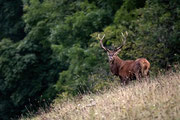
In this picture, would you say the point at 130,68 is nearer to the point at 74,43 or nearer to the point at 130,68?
the point at 130,68

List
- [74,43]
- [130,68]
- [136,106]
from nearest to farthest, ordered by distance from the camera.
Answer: [136,106] → [130,68] → [74,43]

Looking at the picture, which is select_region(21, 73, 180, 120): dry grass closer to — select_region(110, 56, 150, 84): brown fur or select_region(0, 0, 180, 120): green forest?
select_region(110, 56, 150, 84): brown fur

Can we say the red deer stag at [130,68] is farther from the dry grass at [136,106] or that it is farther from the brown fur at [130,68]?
the dry grass at [136,106]

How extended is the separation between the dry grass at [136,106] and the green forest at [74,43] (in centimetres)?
345

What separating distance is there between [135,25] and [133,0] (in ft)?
9.10

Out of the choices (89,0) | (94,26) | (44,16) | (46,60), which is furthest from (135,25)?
(46,60)

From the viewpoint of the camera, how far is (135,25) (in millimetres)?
17797

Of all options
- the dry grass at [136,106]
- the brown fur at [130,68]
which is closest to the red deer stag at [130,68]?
the brown fur at [130,68]

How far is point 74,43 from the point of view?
22.3 m

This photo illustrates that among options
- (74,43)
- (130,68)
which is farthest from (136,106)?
(74,43)

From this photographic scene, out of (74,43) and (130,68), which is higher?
(130,68)

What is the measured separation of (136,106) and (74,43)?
1503 centimetres

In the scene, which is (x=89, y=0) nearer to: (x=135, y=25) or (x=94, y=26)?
(x=94, y=26)

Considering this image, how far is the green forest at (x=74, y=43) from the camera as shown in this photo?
1538 centimetres
